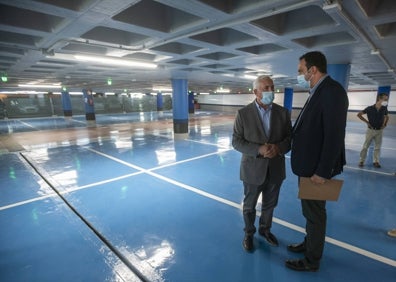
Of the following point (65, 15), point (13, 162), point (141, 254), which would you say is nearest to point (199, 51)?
point (65, 15)

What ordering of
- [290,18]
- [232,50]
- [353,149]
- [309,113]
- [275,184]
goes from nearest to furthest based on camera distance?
[309,113] < [275,184] < [290,18] < [232,50] < [353,149]

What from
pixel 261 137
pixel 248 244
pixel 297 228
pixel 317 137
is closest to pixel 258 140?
pixel 261 137

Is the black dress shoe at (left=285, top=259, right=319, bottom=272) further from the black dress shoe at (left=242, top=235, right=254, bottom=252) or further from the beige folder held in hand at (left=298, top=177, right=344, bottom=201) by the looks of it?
the beige folder held in hand at (left=298, top=177, right=344, bottom=201)

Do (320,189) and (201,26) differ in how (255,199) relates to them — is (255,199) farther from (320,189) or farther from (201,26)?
(201,26)

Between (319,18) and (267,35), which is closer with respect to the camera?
(319,18)

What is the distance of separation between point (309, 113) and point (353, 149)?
26.2 feet

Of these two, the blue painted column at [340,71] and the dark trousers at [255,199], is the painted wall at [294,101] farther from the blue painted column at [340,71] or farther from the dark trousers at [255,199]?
the dark trousers at [255,199]

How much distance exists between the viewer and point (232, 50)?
5418 millimetres

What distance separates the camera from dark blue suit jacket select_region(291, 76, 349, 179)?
181 cm

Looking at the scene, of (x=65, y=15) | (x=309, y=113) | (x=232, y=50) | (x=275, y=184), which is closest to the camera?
(x=309, y=113)

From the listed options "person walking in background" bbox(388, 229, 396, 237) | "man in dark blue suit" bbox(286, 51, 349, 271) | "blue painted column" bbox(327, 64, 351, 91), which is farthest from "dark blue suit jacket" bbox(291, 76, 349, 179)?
"blue painted column" bbox(327, 64, 351, 91)

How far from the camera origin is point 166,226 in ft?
10.5

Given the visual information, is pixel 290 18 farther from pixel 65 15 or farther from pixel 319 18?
pixel 65 15

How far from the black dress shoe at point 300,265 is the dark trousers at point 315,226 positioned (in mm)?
96
